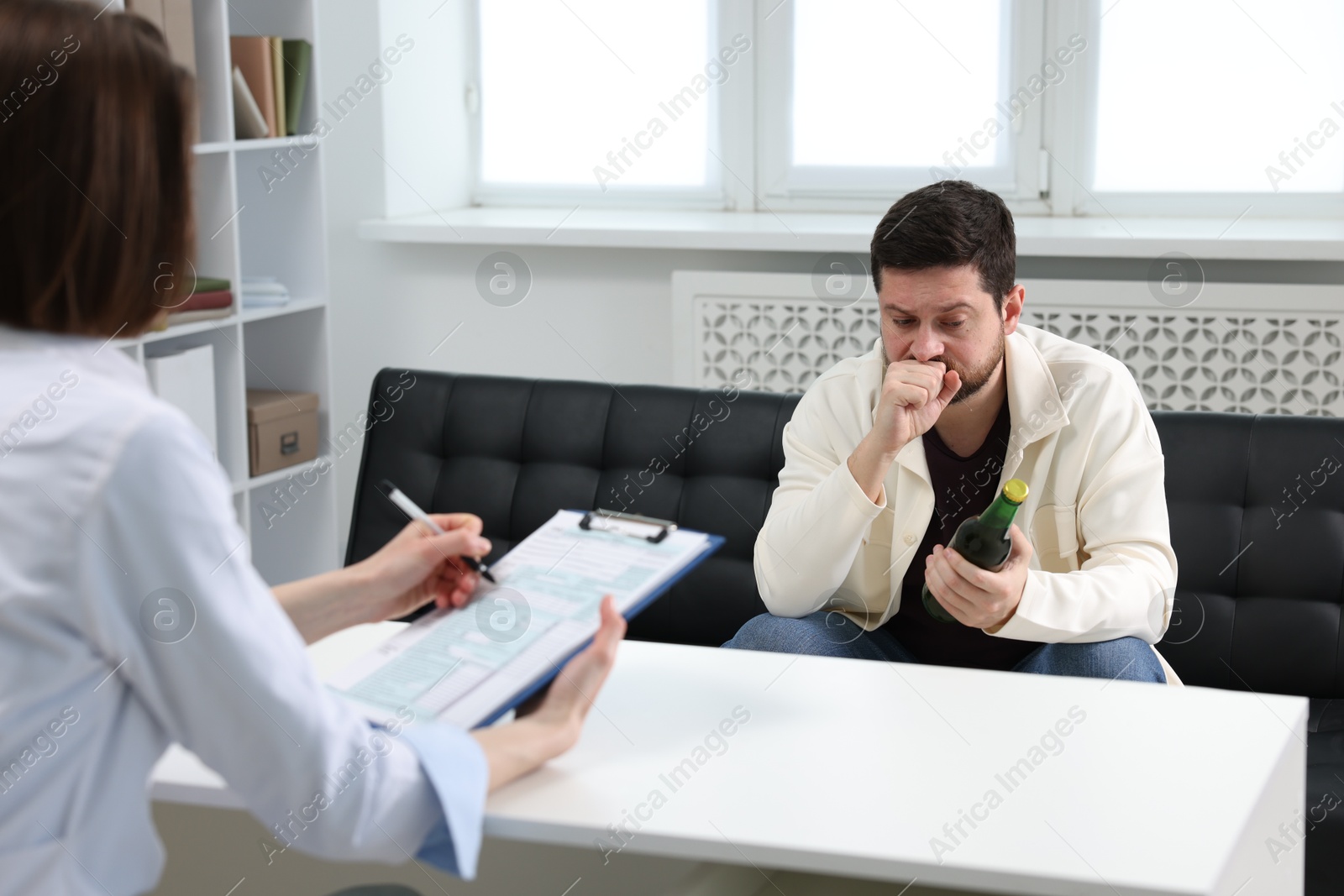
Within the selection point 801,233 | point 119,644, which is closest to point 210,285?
point 801,233

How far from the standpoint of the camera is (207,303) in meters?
2.90

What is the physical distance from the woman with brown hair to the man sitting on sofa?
91cm

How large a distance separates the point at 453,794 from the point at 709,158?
2.77m

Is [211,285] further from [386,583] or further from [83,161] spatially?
[83,161]

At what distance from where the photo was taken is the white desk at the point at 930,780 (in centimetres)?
102

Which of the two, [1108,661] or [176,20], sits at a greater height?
[176,20]

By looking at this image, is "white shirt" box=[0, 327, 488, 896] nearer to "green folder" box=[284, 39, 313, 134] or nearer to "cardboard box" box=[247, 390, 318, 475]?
"cardboard box" box=[247, 390, 318, 475]

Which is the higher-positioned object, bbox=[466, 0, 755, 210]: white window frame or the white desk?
bbox=[466, 0, 755, 210]: white window frame

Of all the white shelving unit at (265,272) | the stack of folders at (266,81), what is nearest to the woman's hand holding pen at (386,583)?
the white shelving unit at (265,272)

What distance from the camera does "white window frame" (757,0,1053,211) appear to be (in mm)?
3211

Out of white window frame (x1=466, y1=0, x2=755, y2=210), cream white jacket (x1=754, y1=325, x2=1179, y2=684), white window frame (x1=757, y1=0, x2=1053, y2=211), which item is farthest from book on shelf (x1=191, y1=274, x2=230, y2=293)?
cream white jacket (x1=754, y1=325, x2=1179, y2=684)

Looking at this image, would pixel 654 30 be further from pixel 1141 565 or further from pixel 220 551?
pixel 220 551

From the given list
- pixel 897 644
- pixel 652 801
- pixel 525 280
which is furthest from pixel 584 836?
pixel 525 280

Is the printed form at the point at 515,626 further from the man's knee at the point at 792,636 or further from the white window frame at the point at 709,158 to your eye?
the white window frame at the point at 709,158
